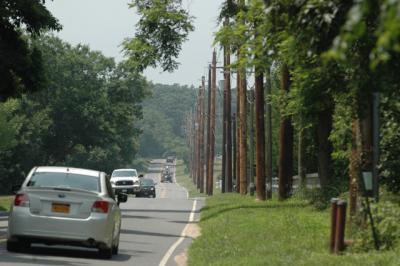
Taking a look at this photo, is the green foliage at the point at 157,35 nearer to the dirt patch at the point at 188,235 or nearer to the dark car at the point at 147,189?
the dirt patch at the point at 188,235

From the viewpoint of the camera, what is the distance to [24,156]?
80188 mm

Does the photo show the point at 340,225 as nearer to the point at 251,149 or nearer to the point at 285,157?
the point at 285,157

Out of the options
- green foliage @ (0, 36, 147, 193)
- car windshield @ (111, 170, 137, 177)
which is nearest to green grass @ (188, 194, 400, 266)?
car windshield @ (111, 170, 137, 177)

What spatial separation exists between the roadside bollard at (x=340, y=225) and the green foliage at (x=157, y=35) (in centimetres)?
1563

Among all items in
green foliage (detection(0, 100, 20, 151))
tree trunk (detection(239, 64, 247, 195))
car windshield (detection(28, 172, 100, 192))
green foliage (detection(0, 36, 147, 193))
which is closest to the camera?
car windshield (detection(28, 172, 100, 192))

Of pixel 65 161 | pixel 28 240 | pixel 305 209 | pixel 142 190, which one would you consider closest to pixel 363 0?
pixel 28 240

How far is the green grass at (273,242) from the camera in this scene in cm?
1479

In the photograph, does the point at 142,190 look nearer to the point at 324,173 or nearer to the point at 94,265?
the point at 324,173

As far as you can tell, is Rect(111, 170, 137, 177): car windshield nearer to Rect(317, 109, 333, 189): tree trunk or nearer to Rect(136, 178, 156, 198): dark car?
Rect(136, 178, 156, 198): dark car

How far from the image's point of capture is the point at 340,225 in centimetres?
1565

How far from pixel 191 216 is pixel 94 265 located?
21308mm

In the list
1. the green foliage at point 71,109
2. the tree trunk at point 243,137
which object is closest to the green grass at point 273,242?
the tree trunk at point 243,137

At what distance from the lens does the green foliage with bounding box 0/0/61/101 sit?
1296 inches

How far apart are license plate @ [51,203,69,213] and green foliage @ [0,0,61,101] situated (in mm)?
16545
